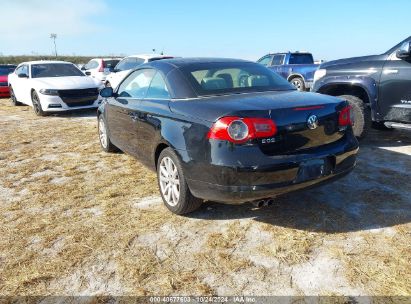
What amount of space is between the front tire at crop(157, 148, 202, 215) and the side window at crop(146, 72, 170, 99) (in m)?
0.65

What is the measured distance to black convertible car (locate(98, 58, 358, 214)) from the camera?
3096mm

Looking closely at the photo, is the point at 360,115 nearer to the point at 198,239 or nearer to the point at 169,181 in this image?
the point at 169,181

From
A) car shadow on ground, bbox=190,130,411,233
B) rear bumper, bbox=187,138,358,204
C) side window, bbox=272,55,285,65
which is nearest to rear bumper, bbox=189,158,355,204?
rear bumper, bbox=187,138,358,204

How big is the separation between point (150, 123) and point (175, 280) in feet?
5.93

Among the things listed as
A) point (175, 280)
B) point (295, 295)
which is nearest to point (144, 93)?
point (175, 280)

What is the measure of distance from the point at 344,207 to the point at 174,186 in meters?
1.75

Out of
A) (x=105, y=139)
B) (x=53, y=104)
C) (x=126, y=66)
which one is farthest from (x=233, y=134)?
(x=126, y=66)

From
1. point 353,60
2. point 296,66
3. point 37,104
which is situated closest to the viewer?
point 353,60

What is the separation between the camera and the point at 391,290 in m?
2.59

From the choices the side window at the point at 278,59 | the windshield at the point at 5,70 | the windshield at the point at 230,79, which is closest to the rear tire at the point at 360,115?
the windshield at the point at 230,79

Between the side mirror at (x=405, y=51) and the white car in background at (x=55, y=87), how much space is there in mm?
7690

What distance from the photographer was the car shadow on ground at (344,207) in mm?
3614

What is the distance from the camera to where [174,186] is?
3.79 m

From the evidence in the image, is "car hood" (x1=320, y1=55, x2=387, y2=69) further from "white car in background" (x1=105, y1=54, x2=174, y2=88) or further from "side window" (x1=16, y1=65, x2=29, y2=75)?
"side window" (x1=16, y1=65, x2=29, y2=75)
